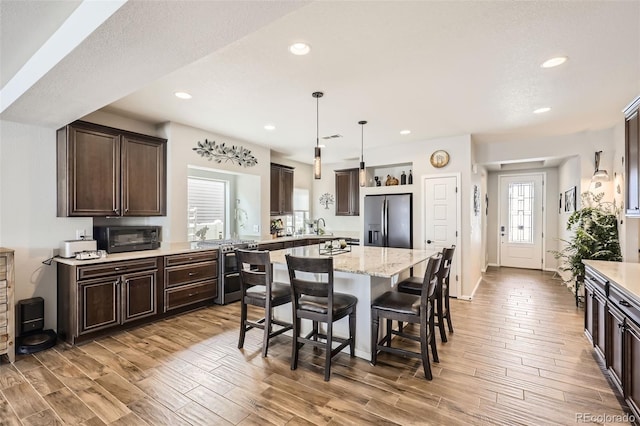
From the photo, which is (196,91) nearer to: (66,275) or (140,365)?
(66,275)

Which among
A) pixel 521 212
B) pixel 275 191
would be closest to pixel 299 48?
pixel 275 191

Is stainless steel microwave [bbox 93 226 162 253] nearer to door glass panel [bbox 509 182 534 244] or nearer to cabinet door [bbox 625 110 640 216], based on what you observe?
cabinet door [bbox 625 110 640 216]

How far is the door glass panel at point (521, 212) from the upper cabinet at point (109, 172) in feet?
25.3

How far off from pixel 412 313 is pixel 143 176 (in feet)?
12.1

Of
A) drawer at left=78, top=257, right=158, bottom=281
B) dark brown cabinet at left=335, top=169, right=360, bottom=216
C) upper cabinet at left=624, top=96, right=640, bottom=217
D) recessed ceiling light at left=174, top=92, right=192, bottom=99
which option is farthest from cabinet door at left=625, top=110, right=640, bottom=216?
drawer at left=78, top=257, right=158, bottom=281

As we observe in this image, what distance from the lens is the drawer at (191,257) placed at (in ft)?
12.9

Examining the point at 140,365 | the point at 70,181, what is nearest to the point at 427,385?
the point at 140,365

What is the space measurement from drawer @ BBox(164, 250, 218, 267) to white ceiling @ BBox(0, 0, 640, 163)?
6.07 ft

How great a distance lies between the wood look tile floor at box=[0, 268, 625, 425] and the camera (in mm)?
2031

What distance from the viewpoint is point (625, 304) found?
199 centimetres

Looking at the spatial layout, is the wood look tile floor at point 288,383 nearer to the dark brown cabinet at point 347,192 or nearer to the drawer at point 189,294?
the drawer at point 189,294

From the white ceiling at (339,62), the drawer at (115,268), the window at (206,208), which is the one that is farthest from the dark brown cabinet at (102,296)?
the white ceiling at (339,62)

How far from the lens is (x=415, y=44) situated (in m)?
2.32

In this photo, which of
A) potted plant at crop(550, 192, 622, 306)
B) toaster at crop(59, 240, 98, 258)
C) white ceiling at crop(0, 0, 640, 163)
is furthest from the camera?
potted plant at crop(550, 192, 622, 306)
